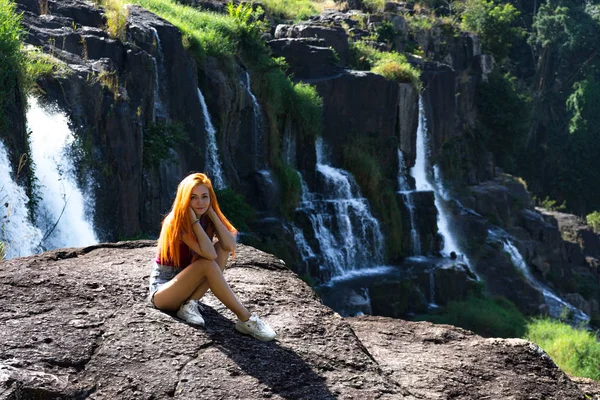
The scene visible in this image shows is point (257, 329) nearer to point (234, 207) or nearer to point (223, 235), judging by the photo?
point (223, 235)

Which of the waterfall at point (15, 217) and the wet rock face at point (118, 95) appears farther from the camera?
the wet rock face at point (118, 95)

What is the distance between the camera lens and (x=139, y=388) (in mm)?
4094

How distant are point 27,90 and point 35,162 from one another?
80cm

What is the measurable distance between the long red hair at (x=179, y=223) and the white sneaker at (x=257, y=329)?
516 millimetres

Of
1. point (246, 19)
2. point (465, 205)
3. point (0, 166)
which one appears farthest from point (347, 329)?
point (465, 205)

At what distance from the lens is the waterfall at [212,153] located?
16.4 metres

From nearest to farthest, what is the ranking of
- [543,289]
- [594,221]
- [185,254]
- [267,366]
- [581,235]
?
[267,366] < [185,254] < [543,289] < [581,235] < [594,221]

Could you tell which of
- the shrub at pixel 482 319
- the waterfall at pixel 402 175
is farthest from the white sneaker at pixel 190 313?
the waterfall at pixel 402 175

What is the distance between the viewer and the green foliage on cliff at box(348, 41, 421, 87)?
72.7ft

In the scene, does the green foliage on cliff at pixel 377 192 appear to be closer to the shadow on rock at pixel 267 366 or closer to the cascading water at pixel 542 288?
the cascading water at pixel 542 288

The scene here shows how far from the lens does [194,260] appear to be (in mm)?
A: 4750

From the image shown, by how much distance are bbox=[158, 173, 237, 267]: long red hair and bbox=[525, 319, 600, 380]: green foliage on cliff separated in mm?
9704

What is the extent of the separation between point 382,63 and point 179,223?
60.4 ft

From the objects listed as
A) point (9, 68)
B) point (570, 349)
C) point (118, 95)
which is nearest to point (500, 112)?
point (570, 349)
